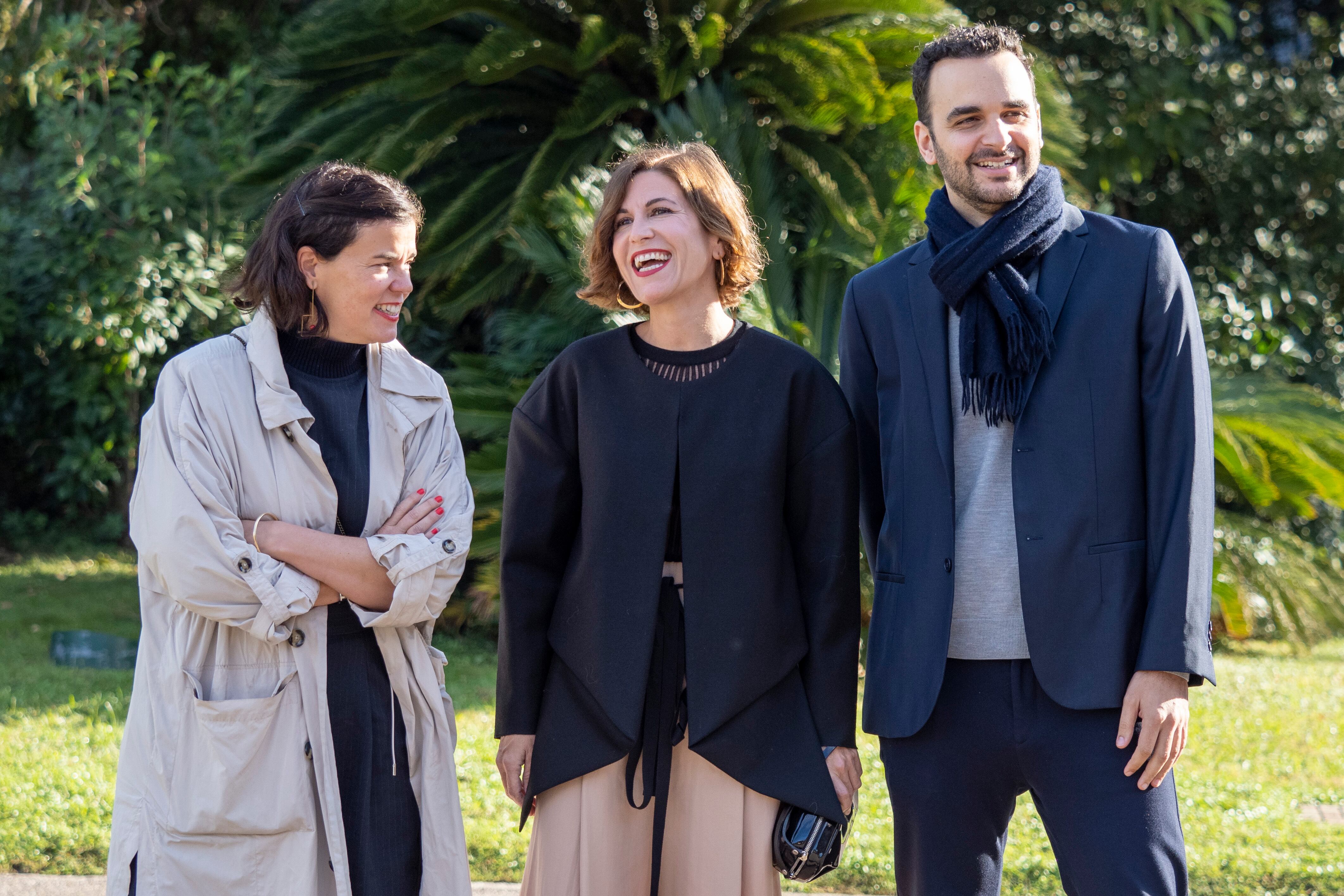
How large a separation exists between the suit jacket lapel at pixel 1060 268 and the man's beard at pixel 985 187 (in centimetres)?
13

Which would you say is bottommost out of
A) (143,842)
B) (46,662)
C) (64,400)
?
(46,662)

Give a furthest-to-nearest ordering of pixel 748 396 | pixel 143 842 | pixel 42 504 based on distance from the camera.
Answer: pixel 42 504, pixel 748 396, pixel 143 842

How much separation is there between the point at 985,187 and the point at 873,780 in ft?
11.8

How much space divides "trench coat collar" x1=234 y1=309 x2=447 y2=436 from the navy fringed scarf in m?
1.17

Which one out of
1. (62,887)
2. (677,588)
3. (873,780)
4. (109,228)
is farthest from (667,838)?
(109,228)

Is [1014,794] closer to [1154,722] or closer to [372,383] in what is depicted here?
[1154,722]

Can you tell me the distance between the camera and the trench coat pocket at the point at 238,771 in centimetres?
239

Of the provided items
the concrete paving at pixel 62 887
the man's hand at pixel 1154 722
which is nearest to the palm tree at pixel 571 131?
the concrete paving at pixel 62 887

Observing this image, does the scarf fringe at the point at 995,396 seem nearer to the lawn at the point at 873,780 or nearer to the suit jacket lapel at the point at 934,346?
the suit jacket lapel at the point at 934,346

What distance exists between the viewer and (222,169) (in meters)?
9.62

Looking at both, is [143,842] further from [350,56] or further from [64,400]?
[64,400]

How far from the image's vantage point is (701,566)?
2531mm

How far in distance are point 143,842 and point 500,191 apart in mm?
6233

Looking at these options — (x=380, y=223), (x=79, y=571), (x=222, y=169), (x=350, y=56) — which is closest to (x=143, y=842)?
(x=380, y=223)
